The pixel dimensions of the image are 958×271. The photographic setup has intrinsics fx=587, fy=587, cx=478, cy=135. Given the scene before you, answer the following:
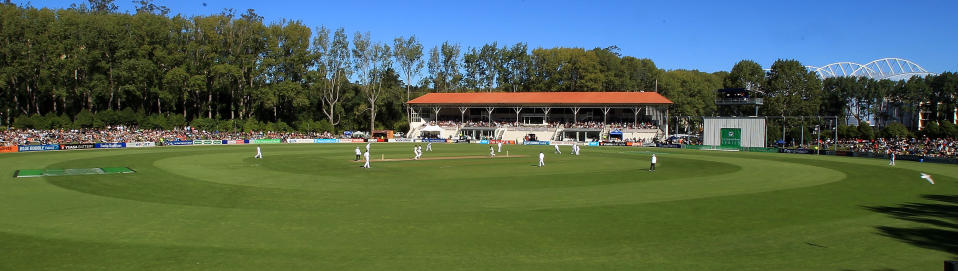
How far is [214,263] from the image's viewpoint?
11805 millimetres

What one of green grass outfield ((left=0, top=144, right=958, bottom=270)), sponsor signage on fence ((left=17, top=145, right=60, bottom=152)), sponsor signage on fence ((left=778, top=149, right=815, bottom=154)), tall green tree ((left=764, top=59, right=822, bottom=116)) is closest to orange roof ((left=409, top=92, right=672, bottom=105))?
tall green tree ((left=764, top=59, right=822, bottom=116))

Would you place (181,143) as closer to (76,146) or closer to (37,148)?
(76,146)

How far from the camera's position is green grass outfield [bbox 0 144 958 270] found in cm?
1232

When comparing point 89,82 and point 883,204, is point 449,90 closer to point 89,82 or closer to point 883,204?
point 89,82

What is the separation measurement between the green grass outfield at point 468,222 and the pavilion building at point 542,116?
54443 millimetres

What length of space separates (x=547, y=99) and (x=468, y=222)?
7736 cm

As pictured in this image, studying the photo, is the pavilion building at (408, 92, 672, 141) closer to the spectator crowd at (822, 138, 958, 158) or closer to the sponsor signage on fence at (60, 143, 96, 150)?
the spectator crowd at (822, 138, 958, 158)

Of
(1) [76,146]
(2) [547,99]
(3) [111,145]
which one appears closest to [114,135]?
(3) [111,145]

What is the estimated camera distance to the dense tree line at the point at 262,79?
73.1 metres

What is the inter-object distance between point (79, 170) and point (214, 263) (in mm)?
26204

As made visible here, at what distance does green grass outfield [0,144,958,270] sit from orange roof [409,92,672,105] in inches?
2233

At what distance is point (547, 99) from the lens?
93.1m

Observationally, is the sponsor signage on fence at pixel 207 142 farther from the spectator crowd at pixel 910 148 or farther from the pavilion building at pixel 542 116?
the spectator crowd at pixel 910 148

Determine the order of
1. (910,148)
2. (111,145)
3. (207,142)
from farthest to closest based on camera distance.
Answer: (207,142), (910,148), (111,145)
